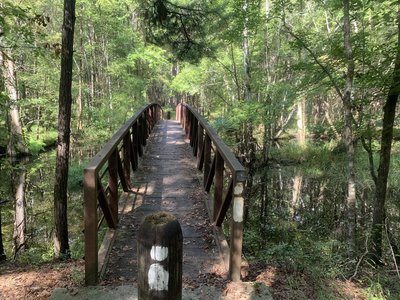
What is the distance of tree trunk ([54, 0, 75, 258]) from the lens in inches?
238

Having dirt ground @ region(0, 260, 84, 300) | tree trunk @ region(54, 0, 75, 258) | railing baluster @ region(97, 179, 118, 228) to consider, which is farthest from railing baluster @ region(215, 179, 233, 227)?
tree trunk @ region(54, 0, 75, 258)

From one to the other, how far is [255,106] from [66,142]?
8.76 metres

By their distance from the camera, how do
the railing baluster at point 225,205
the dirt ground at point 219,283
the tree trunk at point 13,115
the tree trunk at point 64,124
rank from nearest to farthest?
the dirt ground at point 219,283 → the railing baluster at point 225,205 → the tree trunk at point 64,124 → the tree trunk at point 13,115

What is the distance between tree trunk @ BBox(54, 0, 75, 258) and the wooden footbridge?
106 centimetres

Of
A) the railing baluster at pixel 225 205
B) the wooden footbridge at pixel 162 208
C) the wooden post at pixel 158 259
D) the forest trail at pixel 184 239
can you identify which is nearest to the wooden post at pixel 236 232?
the wooden footbridge at pixel 162 208

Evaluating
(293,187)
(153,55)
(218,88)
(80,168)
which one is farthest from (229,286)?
(218,88)

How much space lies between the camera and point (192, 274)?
382cm

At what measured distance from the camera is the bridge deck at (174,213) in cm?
384

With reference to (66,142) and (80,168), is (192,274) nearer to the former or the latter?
(66,142)

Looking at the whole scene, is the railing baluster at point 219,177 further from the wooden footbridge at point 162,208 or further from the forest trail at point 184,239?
the forest trail at point 184,239

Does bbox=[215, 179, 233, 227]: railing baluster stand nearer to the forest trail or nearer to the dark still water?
the forest trail

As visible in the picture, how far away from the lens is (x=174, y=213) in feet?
18.0

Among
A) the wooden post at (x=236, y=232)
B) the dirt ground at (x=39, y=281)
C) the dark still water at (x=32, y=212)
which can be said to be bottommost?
the dark still water at (x=32, y=212)

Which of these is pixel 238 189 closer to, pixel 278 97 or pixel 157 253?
pixel 157 253
